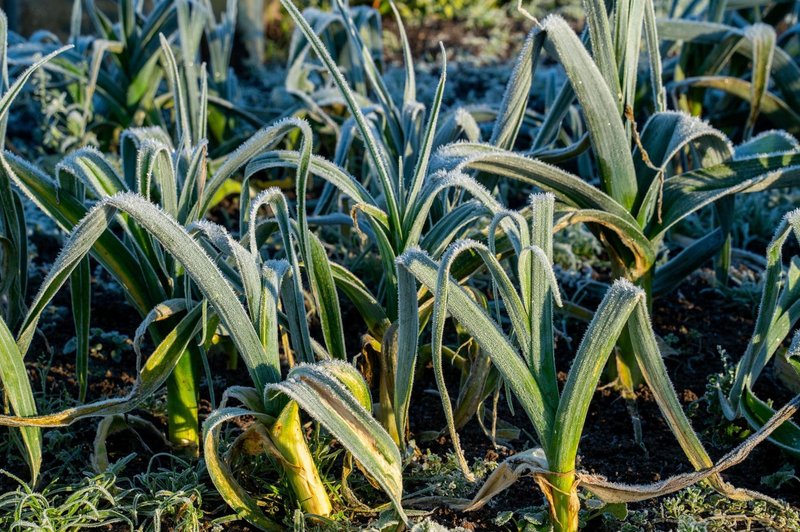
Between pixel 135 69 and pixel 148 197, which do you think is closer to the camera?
pixel 148 197

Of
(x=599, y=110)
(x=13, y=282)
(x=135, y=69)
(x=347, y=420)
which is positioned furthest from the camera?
(x=135, y=69)

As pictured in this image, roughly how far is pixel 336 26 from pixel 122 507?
2.25m

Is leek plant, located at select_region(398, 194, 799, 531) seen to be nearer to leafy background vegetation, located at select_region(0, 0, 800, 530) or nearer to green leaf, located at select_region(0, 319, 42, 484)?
leafy background vegetation, located at select_region(0, 0, 800, 530)

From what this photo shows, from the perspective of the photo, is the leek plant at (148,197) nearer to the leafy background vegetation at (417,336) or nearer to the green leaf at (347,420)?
the leafy background vegetation at (417,336)

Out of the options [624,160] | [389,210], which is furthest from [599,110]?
[389,210]

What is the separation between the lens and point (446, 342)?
2363 millimetres

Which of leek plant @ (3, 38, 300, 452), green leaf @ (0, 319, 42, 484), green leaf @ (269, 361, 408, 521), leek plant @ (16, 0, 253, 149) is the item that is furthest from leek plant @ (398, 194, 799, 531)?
leek plant @ (16, 0, 253, 149)

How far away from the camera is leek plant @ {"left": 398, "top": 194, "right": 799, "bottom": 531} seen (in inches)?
58.5

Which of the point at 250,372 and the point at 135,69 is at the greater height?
the point at 135,69

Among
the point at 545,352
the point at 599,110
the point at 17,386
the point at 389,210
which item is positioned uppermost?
the point at 599,110

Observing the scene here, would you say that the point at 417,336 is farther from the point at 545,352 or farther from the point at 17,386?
the point at 17,386

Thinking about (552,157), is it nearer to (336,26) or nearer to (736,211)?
(736,211)

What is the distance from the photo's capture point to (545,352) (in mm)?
1548

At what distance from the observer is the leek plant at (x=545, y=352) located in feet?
4.88
